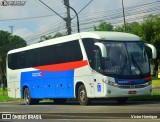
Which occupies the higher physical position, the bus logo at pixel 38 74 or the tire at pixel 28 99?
the bus logo at pixel 38 74

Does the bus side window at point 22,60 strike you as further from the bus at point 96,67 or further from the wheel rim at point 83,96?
the wheel rim at point 83,96

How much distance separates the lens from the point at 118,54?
2038 cm

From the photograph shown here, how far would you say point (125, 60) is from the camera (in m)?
20.3

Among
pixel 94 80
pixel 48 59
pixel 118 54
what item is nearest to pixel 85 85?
pixel 94 80

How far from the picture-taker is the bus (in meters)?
20.1

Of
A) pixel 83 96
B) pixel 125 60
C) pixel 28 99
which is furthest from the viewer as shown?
pixel 28 99

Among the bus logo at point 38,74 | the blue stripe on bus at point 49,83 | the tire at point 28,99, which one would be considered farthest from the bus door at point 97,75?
the tire at point 28,99

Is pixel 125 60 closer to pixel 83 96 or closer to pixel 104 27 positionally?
pixel 83 96

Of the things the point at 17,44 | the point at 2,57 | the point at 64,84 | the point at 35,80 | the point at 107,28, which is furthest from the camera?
the point at 17,44

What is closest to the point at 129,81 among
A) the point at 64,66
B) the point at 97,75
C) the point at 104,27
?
the point at 97,75

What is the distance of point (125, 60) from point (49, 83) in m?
6.42

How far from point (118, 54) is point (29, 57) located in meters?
8.83

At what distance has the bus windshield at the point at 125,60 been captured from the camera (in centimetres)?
2006

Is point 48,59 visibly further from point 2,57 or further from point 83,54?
point 2,57
